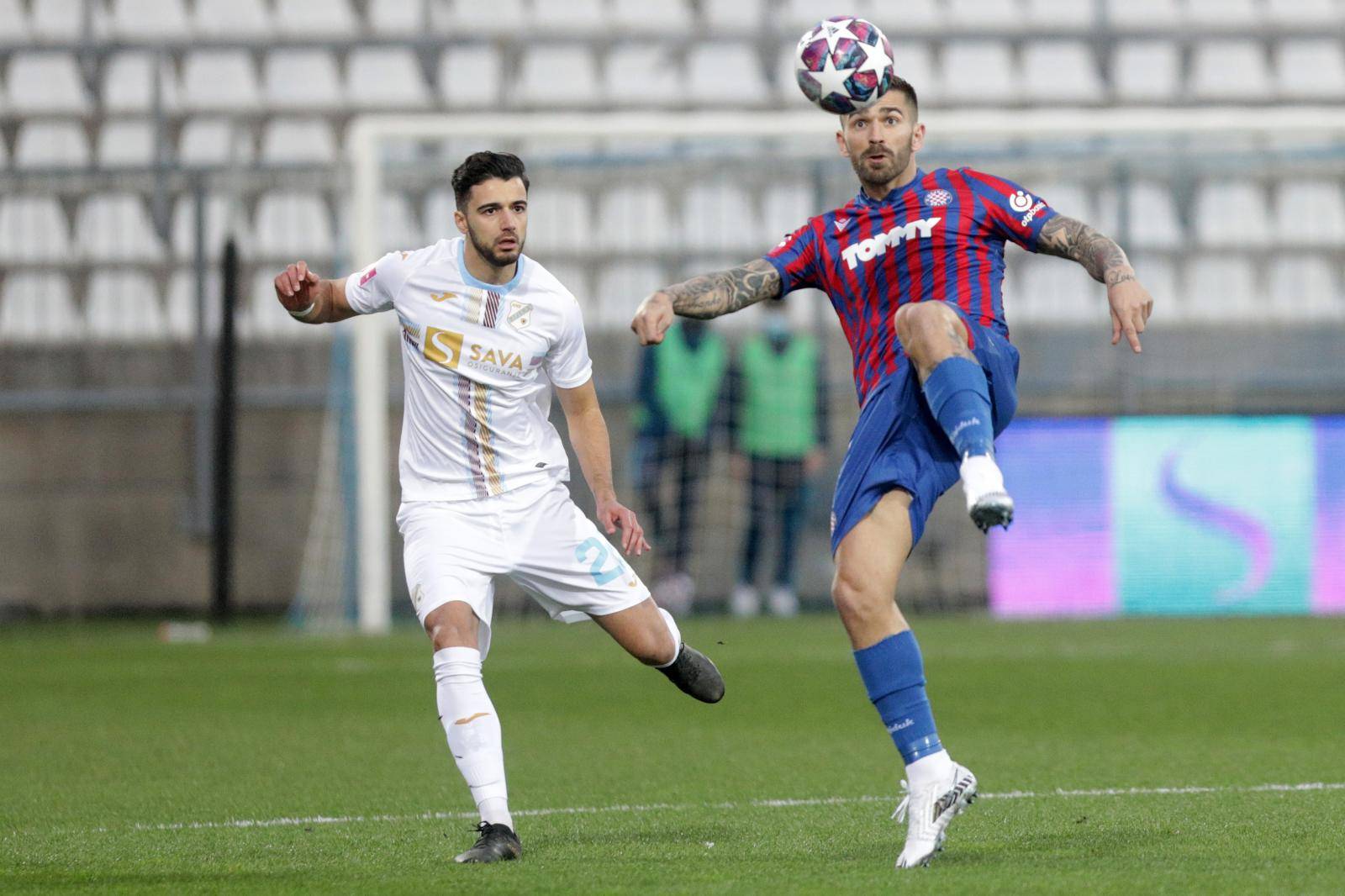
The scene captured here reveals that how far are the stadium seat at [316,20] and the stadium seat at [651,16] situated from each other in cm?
236

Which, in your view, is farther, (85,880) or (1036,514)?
(1036,514)

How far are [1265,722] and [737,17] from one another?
11.5 m

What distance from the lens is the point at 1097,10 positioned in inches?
737

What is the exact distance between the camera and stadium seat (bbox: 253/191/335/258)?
54.5ft

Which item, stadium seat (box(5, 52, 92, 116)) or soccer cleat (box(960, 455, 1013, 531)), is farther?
stadium seat (box(5, 52, 92, 116))

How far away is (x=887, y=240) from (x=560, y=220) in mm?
11196

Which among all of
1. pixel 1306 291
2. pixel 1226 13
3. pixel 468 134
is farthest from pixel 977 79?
pixel 468 134

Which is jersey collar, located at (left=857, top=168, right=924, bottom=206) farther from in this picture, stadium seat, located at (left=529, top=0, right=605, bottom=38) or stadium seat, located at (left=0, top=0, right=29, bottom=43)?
stadium seat, located at (left=0, top=0, right=29, bottom=43)

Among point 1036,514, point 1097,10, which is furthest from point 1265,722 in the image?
point 1097,10

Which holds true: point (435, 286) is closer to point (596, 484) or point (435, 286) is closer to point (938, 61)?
point (596, 484)

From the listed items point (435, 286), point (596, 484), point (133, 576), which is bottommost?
point (133, 576)

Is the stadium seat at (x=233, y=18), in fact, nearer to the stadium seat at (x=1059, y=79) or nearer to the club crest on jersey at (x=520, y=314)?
the stadium seat at (x=1059, y=79)

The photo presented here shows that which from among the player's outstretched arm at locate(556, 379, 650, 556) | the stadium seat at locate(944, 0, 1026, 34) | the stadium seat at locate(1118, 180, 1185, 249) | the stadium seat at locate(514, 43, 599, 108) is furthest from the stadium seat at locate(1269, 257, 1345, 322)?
the player's outstretched arm at locate(556, 379, 650, 556)

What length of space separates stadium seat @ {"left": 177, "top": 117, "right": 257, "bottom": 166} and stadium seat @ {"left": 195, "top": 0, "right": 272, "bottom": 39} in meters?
1.01
